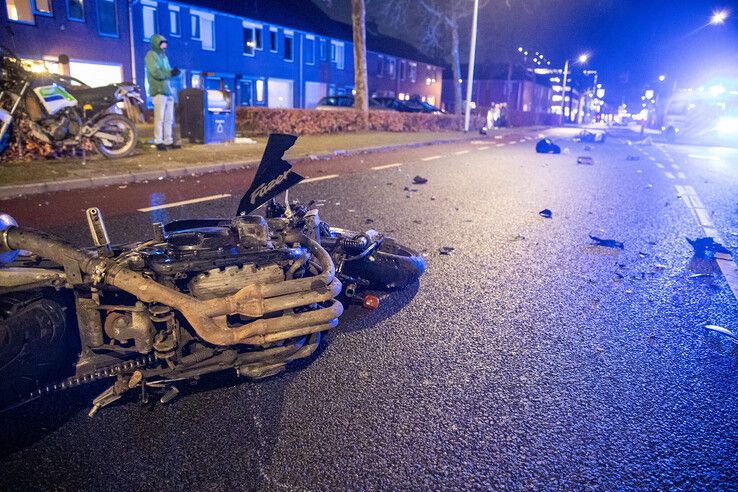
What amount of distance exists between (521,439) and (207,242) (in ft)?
5.91

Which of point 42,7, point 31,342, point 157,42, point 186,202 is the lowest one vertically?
point 186,202

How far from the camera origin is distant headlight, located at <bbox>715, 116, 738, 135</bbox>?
103ft

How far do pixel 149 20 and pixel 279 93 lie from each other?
11.6m

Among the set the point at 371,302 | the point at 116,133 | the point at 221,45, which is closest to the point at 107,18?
the point at 221,45

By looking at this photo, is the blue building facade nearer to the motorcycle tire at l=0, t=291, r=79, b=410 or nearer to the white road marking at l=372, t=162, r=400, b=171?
the white road marking at l=372, t=162, r=400, b=171

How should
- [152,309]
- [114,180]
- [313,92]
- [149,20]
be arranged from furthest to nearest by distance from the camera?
1. [313,92]
2. [149,20]
3. [114,180]
4. [152,309]

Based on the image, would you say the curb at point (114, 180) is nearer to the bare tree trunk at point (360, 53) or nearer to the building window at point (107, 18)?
the bare tree trunk at point (360, 53)

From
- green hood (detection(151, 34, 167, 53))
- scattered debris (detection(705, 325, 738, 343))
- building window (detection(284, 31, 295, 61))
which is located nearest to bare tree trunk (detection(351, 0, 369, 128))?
green hood (detection(151, 34, 167, 53))

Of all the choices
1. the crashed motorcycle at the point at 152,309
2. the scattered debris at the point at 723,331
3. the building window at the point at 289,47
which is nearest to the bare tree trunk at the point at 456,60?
the building window at the point at 289,47

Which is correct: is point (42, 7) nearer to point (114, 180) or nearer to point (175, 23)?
point (175, 23)

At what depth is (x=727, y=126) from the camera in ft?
104

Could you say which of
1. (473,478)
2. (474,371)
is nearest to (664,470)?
(473,478)

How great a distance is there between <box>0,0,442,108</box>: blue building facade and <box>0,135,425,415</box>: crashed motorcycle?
15750 millimetres

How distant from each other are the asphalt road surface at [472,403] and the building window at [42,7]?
25734 millimetres
